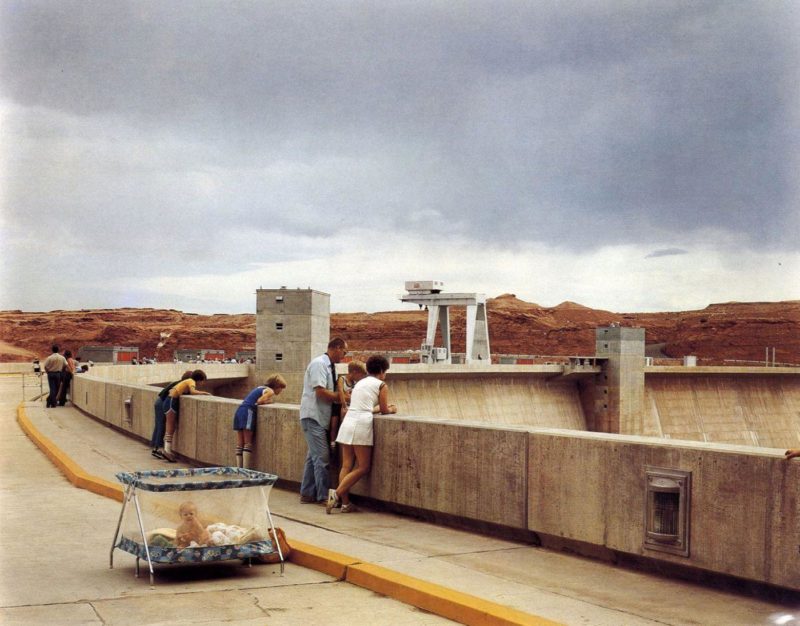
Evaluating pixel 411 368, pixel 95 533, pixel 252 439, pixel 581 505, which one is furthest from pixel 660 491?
pixel 411 368

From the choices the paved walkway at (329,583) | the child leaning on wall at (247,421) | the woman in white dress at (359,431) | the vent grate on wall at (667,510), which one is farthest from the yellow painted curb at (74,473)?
the vent grate on wall at (667,510)

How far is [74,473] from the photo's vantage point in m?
12.3

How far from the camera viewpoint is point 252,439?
1175cm

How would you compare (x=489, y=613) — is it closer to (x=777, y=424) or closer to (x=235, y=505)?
(x=235, y=505)

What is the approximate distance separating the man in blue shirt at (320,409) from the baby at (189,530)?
3206mm

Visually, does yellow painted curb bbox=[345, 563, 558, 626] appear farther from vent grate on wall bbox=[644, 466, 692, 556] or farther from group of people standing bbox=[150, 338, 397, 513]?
group of people standing bbox=[150, 338, 397, 513]

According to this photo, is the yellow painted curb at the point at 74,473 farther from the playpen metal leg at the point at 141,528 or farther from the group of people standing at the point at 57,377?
the group of people standing at the point at 57,377

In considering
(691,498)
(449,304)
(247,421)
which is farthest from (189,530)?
(449,304)

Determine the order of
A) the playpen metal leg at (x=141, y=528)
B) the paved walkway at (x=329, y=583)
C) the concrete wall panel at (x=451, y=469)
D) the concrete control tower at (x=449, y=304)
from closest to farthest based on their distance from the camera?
the paved walkway at (x=329, y=583), the playpen metal leg at (x=141, y=528), the concrete wall panel at (x=451, y=469), the concrete control tower at (x=449, y=304)

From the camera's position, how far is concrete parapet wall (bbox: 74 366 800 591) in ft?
20.2

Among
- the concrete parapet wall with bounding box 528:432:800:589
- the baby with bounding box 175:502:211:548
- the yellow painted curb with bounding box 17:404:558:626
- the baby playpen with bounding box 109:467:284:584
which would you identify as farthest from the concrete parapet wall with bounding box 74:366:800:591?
the baby with bounding box 175:502:211:548

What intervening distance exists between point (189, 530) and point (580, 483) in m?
3.15

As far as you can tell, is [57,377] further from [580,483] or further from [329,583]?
[580,483]

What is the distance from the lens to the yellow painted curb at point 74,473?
1092 cm
